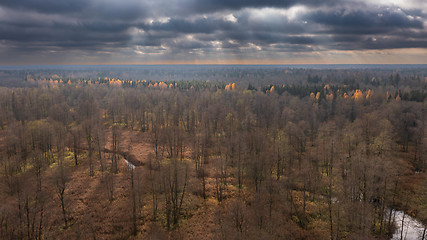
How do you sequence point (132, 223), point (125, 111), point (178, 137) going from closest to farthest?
1. point (132, 223)
2. point (178, 137)
3. point (125, 111)

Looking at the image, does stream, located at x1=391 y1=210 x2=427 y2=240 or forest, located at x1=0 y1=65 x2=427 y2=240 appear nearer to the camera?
stream, located at x1=391 y1=210 x2=427 y2=240

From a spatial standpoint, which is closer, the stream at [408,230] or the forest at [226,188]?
the stream at [408,230]

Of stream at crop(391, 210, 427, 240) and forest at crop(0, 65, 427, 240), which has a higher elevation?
forest at crop(0, 65, 427, 240)

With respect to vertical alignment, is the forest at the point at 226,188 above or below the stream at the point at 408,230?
above

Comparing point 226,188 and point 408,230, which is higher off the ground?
point 226,188

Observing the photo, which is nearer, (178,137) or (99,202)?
(99,202)

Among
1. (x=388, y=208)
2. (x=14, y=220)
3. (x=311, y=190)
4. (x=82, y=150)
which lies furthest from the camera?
(x=82, y=150)

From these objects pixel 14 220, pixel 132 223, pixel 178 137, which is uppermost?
pixel 178 137

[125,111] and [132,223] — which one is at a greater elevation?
[125,111]

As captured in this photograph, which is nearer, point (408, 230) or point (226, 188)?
point (408, 230)

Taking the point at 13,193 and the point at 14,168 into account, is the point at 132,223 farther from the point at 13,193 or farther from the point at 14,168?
the point at 14,168

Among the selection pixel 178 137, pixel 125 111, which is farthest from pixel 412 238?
pixel 125 111
